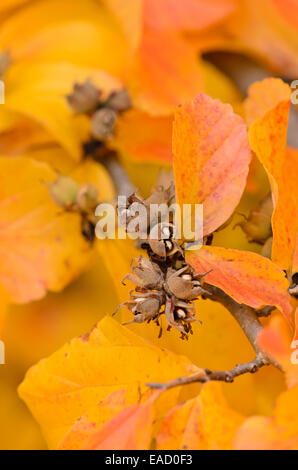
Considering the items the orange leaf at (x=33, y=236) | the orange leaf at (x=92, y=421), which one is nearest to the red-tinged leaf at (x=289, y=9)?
the orange leaf at (x=33, y=236)

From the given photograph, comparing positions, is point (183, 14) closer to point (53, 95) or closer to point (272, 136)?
point (53, 95)

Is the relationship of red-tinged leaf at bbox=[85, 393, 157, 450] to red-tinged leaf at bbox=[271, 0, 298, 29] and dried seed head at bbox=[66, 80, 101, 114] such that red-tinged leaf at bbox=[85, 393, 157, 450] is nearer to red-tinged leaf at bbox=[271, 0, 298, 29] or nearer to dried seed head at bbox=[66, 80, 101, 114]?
dried seed head at bbox=[66, 80, 101, 114]

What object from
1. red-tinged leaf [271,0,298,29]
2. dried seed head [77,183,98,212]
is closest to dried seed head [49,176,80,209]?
dried seed head [77,183,98,212]

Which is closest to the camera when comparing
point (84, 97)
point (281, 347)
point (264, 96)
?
point (281, 347)

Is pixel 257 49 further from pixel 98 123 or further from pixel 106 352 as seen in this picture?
pixel 106 352

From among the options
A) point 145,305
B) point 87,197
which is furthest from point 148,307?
point 87,197

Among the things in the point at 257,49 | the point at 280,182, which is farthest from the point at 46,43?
the point at 280,182

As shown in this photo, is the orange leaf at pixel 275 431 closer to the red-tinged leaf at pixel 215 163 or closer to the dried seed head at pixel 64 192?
the red-tinged leaf at pixel 215 163
